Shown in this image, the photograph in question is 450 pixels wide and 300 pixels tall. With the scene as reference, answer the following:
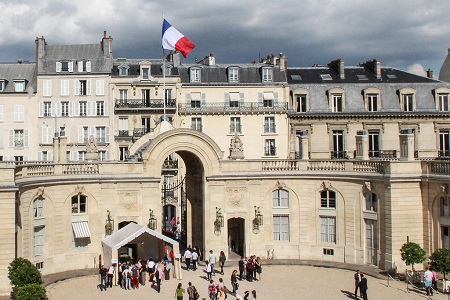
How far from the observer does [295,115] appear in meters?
56.5

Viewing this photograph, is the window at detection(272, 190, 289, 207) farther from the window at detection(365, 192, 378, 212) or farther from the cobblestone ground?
the window at detection(365, 192, 378, 212)

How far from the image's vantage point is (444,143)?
56.8 m

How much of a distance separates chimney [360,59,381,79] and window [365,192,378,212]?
26.1 meters

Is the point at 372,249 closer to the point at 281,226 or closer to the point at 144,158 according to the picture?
the point at 281,226

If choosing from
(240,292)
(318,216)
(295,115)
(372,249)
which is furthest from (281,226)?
(295,115)

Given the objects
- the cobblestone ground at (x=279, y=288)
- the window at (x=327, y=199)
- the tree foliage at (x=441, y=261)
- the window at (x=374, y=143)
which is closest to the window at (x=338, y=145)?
the window at (x=374, y=143)

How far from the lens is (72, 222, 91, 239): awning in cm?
3516

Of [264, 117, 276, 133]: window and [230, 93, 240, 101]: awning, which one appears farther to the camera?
[230, 93, 240, 101]: awning

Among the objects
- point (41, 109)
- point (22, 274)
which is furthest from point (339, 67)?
point (22, 274)

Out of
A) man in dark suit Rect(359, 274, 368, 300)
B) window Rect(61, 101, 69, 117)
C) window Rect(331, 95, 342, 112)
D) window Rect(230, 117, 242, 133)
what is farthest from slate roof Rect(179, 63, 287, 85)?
man in dark suit Rect(359, 274, 368, 300)

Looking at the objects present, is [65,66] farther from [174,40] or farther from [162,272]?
[162,272]

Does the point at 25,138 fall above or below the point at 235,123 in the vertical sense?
below

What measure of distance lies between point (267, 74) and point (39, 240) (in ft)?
99.3

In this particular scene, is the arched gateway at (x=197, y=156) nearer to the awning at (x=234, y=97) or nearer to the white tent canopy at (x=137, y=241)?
the white tent canopy at (x=137, y=241)
